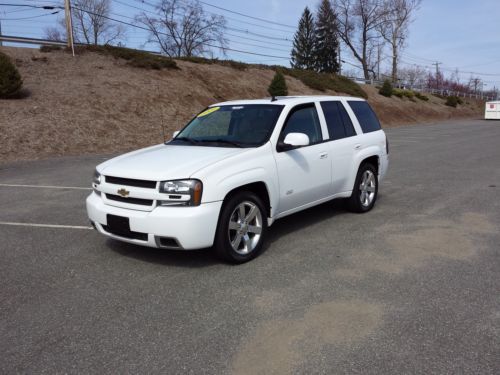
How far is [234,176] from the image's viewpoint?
4598 millimetres

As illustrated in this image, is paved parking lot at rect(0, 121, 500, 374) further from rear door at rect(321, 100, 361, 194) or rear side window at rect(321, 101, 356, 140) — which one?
rear side window at rect(321, 101, 356, 140)

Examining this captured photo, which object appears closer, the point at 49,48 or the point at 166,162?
the point at 166,162

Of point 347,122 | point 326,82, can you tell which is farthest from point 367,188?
point 326,82

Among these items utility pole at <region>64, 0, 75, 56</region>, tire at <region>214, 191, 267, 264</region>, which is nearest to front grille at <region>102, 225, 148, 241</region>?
tire at <region>214, 191, 267, 264</region>

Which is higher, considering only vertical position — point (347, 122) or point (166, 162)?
point (347, 122)

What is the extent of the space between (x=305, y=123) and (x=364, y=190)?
169 cm

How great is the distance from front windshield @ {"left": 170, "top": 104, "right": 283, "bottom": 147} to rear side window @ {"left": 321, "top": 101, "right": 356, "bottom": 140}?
0.91 meters

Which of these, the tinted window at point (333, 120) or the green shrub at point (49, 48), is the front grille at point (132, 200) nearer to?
the tinted window at point (333, 120)

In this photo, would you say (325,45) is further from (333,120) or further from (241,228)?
(241,228)

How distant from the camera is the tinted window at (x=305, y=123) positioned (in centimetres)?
554

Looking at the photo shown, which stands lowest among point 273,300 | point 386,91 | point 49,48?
point 273,300

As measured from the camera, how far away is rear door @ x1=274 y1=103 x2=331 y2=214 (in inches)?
207

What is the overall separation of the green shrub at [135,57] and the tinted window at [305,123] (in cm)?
2295

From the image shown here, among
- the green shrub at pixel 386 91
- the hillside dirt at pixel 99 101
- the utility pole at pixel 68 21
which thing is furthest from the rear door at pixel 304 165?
the green shrub at pixel 386 91
